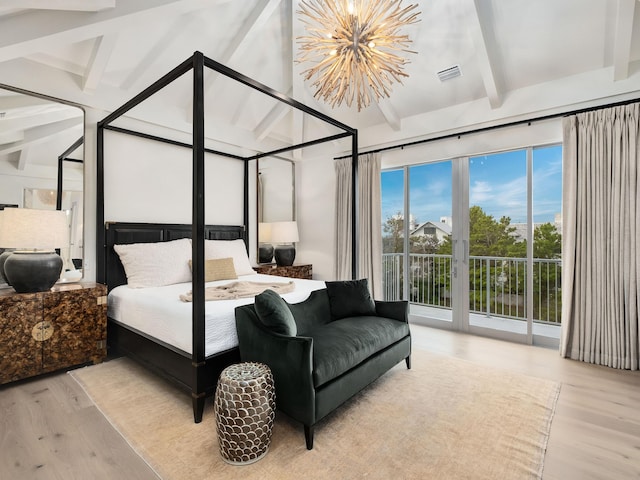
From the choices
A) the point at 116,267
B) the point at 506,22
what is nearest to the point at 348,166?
the point at 506,22

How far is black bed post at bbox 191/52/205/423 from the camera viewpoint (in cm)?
209

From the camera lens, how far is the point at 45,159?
3.04m

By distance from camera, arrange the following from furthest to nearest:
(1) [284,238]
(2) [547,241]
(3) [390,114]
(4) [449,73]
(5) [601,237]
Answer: (1) [284,238], (3) [390,114], (2) [547,241], (4) [449,73], (5) [601,237]

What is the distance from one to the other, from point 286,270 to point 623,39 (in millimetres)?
4295

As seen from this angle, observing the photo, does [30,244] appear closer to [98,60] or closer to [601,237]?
[98,60]

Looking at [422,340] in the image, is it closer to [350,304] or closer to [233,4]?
[350,304]

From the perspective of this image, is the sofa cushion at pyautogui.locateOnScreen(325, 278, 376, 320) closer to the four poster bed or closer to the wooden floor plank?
the four poster bed

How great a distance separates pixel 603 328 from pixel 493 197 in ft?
5.89

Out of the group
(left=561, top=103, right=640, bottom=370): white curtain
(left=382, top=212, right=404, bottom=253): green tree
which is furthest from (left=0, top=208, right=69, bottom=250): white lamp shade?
(left=561, top=103, right=640, bottom=370): white curtain

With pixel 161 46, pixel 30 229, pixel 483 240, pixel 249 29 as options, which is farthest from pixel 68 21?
pixel 483 240

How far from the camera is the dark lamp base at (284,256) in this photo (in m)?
4.97

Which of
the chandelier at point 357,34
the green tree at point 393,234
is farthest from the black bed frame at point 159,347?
the green tree at point 393,234

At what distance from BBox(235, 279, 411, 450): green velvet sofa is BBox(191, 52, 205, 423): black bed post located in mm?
276

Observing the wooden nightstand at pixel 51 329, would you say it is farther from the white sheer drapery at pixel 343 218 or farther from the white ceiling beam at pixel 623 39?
the white ceiling beam at pixel 623 39
